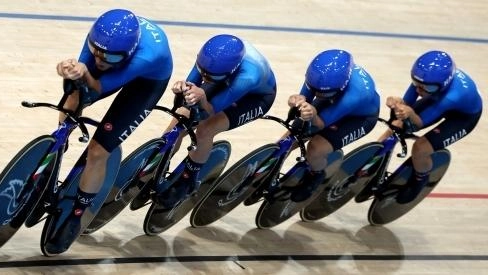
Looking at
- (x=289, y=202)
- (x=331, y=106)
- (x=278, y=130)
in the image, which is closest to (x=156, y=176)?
(x=289, y=202)

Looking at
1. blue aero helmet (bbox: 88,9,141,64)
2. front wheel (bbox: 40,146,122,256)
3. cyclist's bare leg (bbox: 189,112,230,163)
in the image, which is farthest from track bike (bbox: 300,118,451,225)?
blue aero helmet (bbox: 88,9,141,64)

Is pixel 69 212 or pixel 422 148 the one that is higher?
pixel 69 212

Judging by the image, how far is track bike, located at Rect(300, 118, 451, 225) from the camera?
539 cm

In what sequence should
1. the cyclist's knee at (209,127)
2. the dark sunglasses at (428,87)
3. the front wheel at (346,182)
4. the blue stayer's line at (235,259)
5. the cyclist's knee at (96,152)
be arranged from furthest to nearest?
the front wheel at (346,182)
the dark sunglasses at (428,87)
the cyclist's knee at (209,127)
the blue stayer's line at (235,259)
the cyclist's knee at (96,152)

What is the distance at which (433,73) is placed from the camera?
5078 mm

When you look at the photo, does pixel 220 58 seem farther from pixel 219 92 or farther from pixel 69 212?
pixel 69 212

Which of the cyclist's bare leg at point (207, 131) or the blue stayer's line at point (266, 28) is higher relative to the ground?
the cyclist's bare leg at point (207, 131)

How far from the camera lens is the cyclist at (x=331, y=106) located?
482 centimetres

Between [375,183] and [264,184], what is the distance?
755 mm

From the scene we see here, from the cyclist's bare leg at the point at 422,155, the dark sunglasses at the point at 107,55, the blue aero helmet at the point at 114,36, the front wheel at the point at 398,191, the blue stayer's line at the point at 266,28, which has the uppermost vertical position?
the blue aero helmet at the point at 114,36

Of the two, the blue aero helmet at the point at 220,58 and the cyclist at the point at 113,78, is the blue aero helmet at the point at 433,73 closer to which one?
the blue aero helmet at the point at 220,58

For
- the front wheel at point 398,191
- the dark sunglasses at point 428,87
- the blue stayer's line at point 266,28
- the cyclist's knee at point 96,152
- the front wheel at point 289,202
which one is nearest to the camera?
the cyclist's knee at point 96,152

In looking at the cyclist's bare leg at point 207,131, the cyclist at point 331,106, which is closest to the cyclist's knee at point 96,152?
the cyclist's bare leg at point 207,131

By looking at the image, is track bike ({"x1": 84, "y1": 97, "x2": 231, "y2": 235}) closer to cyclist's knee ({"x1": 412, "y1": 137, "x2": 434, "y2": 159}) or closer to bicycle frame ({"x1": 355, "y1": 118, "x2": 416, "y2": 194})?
bicycle frame ({"x1": 355, "y1": 118, "x2": 416, "y2": 194})
